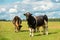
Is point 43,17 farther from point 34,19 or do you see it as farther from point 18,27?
point 18,27

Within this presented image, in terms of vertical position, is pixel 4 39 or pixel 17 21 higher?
pixel 4 39

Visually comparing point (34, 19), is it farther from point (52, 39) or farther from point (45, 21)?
point (52, 39)

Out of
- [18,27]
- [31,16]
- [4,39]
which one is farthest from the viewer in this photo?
[18,27]

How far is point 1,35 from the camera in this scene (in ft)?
9.85

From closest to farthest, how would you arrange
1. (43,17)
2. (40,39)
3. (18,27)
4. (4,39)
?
(4,39) < (40,39) < (43,17) < (18,27)

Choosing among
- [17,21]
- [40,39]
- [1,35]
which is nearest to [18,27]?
[17,21]

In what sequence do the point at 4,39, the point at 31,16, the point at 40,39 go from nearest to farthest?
1. the point at 4,39
2. the point at 40,39
3. the point at 31,16

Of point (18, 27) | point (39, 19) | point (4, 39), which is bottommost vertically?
point (18, 27)

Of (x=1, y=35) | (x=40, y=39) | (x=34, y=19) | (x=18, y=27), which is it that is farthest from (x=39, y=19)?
(x=1, y=35)

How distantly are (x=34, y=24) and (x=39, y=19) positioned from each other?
862mm

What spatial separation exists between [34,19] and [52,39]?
3525mm

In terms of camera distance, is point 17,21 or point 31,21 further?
point 17,21

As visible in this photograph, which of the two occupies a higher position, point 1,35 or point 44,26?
point 1,35

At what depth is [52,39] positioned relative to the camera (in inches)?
574
